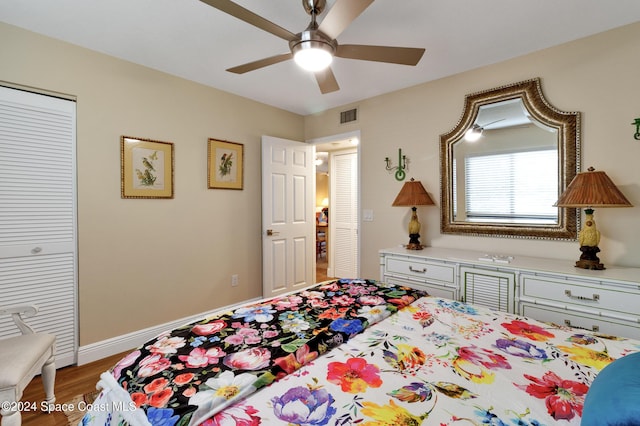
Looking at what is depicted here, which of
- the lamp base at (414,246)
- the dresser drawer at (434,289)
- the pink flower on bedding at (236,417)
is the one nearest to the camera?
the pink flower on bedding at (236,417)

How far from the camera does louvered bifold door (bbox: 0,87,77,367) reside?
7.08 ft

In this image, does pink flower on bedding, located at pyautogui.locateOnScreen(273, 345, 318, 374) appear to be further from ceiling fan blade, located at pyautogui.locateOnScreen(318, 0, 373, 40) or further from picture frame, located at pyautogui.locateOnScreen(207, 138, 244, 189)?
picture frame, located at pyautogui.locateOnScreen(207, 138, 244, 189)

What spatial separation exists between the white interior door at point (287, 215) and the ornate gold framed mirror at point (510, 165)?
1.77 meters

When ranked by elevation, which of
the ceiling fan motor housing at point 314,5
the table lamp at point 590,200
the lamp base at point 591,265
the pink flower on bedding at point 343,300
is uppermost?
the ceiling fan motor housing at point 314,5

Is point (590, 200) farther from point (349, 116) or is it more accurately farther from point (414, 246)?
point (349, 116)

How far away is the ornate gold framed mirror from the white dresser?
0.30m

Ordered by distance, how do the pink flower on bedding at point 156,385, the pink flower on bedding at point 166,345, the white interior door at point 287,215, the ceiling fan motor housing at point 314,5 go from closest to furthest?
1. the pink flower on bedding at point 156,385
2. the pink flower on bedding at point 166,345
3. the ceiling fan motor housing at point 314,5
4. the white interior door at point 287,215

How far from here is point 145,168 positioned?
280cm

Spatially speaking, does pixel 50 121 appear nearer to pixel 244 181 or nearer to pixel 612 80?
pixel 244 181

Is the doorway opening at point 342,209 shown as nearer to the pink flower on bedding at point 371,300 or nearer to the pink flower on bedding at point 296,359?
the pink flower on bedding at point 371,300

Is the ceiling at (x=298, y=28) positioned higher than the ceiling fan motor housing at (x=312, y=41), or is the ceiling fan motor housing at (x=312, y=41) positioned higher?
the ceiling at (x=298, y=28)

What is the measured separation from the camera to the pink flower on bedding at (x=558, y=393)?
0.83 metres

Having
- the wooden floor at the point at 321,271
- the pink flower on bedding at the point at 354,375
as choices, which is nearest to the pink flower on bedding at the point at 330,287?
the pink flower on bedding at the point at 354,375

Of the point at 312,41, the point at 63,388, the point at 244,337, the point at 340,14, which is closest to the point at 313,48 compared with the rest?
the point at 312,41
